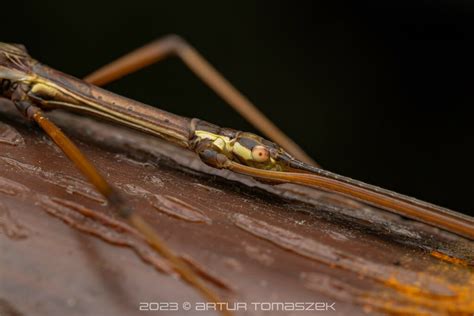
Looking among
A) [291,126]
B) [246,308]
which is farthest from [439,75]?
[246,308]

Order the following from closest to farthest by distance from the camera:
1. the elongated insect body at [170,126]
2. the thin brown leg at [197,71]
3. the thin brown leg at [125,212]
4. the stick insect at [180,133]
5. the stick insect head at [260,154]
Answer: the thin brown leg at [125,212] < the stick insect at [180,133] < the elongated insect body at [170,126] < the stick insect head at [260,154] < the thin brown leg at [197,71]

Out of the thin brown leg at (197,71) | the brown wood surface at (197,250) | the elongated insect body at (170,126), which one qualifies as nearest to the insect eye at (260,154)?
the elongated insect body at (170,126)

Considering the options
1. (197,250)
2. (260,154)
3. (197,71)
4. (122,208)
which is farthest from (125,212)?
(197,71)

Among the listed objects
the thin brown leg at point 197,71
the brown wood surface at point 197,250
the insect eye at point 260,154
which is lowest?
the brown wood surface at point 197,250

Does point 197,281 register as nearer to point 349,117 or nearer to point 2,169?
point 2,169

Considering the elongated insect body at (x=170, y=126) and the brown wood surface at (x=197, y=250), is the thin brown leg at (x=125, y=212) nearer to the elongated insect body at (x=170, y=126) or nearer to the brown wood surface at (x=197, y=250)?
the brown wood surface at (x=197, y=250)

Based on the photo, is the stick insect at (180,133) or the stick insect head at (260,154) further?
the stick insect head at (260,154)

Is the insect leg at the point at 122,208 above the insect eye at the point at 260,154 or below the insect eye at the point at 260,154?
below
